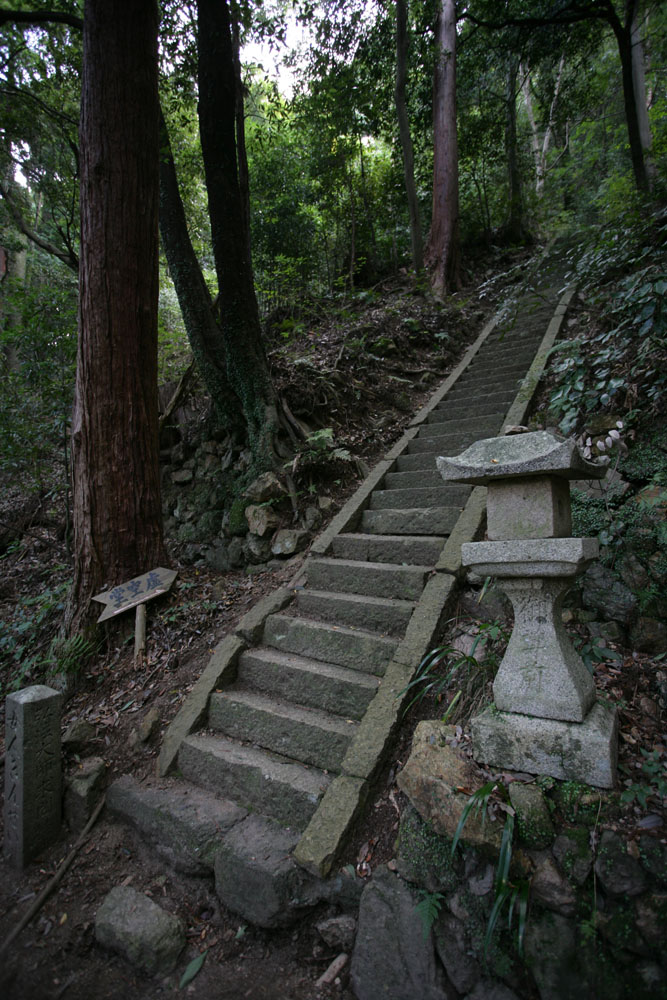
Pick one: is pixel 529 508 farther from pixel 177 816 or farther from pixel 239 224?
pixel 239 224

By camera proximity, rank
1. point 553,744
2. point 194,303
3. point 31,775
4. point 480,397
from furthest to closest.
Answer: point 194,303 < point 480,397 < point 31,775 < point 553,744

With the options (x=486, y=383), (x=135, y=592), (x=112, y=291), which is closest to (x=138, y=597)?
(x=135, y=592)

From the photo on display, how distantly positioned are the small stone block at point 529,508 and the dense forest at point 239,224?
1803 millimetres

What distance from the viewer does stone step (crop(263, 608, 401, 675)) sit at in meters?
3.27

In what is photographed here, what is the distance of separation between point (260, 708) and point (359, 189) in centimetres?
1210

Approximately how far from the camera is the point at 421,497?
467 cm

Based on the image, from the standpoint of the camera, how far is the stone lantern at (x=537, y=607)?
6.82 feet

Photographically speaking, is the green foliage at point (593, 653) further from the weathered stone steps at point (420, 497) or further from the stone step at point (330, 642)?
the weathered stone steps at point (420, 497)

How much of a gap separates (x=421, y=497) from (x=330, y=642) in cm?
181

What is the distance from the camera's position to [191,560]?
5.67 meters

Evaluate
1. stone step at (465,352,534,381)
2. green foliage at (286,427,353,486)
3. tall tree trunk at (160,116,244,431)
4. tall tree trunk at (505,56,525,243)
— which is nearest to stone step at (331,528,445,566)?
green foliage at (286,427,353,486)

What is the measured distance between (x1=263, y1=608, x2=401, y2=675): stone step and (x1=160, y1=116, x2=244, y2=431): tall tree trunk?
3.27 m

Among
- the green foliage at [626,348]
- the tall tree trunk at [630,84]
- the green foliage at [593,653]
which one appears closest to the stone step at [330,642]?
the green foliage at [593,653]

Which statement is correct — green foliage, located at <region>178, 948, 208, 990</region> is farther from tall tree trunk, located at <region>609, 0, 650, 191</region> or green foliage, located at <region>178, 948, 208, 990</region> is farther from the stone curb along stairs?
tall tree trunk, located at <region>609, 0, 650, 191</region>
